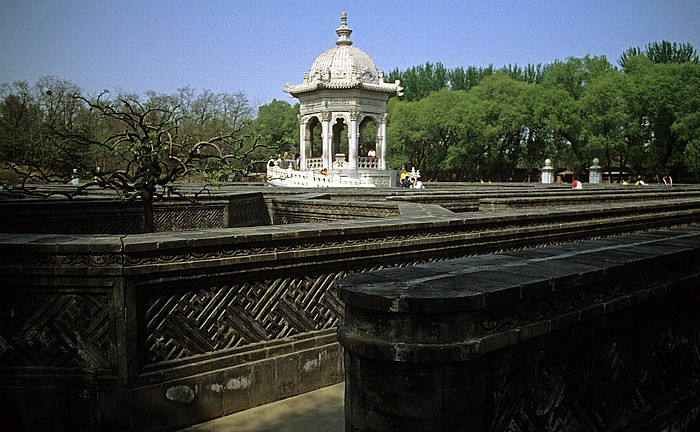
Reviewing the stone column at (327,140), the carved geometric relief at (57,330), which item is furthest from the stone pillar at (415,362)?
the stone column at (327,140)

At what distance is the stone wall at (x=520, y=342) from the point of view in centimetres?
218

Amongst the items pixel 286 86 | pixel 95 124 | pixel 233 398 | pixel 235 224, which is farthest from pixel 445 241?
pixel 95 124

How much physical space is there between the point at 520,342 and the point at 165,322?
2.63 m

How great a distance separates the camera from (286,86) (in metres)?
37.5

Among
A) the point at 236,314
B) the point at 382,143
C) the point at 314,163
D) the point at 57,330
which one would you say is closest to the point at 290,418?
the point at 236,314

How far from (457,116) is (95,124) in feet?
90.7

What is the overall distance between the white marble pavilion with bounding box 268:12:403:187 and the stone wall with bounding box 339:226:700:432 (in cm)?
2949

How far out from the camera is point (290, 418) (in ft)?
14.2

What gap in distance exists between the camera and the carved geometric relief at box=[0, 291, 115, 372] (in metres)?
3.88

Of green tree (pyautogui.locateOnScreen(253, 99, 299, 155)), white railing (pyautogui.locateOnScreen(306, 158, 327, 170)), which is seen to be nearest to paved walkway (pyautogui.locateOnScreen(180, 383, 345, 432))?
white railing (pyautogui.locateOnScreen(306, 158, 327, 170))

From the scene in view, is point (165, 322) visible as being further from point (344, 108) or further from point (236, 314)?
point (344, 108)

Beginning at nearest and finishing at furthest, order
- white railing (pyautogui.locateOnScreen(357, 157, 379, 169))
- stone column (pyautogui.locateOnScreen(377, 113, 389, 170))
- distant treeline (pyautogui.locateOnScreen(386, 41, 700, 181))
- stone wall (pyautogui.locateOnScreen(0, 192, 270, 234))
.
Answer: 1. stone wall (pyautogui.locateOnScreen(0, 192, 270, 234))
2. white railing (pyautogui.locateOnScreen(357, 157, 379, 169))
3. stone column (pyautogui.locateOnScreen(377, 113, 389, 170))
4. distant treeline (pyautogui.locateOnScreen(386, 41, 700, 181))

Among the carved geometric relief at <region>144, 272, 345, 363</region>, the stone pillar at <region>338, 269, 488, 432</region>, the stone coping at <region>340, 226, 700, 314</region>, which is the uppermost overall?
the stone coping at <region>340, 226, 700, 314</region>

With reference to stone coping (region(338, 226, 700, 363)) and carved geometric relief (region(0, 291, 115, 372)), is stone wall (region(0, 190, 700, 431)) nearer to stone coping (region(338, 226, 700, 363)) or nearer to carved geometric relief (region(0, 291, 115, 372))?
carved geometric relief (region(0, 291, 115, 372))
